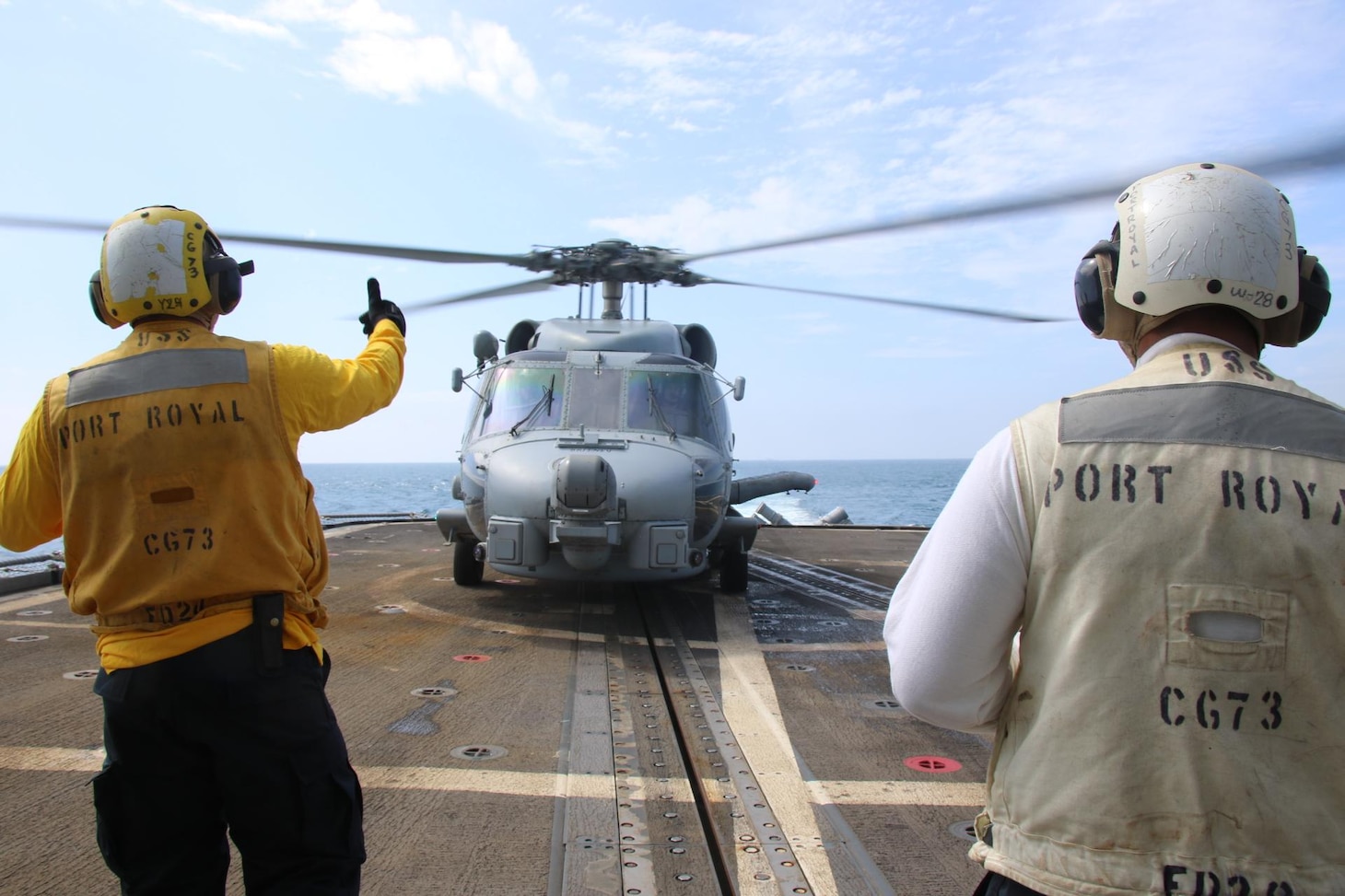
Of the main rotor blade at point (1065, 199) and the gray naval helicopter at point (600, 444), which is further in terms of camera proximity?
the gray naval helicopter at point (600, 444)

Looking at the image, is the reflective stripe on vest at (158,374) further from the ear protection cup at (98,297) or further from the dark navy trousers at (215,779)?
the dark navy trousers at (215,779)

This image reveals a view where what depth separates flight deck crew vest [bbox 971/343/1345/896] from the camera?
130 centimetres

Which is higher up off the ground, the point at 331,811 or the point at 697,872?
the point at 331,811

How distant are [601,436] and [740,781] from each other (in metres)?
4.04

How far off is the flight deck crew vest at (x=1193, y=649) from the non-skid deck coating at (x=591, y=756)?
5.38 ft

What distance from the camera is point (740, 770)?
3834 millimetres

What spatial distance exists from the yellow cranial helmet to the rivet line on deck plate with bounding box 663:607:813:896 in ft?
7.43

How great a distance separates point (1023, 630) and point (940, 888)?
169 centimetres

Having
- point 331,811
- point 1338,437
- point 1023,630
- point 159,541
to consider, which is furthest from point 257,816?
point 1338,437

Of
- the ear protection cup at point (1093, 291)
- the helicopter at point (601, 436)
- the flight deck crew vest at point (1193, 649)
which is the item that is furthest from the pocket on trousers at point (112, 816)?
the helicopter at point (601, 436)

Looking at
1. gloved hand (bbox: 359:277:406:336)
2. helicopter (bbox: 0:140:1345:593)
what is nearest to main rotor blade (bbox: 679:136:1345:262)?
helicopter (bbox: 0:140:1345:593)

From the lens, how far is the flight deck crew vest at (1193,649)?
1.30 metres

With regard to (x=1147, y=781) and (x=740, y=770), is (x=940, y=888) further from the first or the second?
(x=1147, y=781)

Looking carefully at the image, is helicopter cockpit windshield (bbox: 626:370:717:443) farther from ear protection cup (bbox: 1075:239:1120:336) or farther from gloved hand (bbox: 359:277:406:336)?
ear protection cup (bbox: 1075:239:1120:336)
